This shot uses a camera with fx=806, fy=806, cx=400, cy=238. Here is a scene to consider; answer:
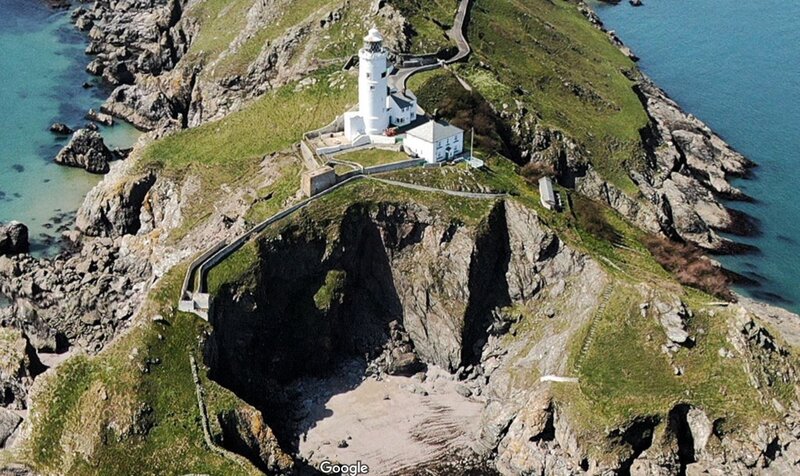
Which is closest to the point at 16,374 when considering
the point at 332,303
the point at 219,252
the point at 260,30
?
the point at 219,252

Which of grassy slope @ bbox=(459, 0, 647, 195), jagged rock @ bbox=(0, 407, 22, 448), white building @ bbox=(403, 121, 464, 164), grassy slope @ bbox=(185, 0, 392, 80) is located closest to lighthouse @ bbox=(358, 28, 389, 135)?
white building @ bbox=(403, 121, 464, 164)

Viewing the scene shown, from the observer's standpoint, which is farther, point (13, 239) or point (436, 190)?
point (13, 239)

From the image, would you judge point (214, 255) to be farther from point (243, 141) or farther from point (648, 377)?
Answer: point (648, 377)

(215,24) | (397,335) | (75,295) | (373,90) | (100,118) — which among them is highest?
(373,90)

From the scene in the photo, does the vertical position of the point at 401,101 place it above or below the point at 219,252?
above

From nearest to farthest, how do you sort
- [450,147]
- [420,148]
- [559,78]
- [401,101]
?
[420,148] < [450,147] < [401,101] < [559,78]

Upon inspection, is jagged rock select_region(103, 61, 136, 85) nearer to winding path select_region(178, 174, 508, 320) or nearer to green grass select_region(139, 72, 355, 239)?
green grass select_region(139, 72, 355, 239)
